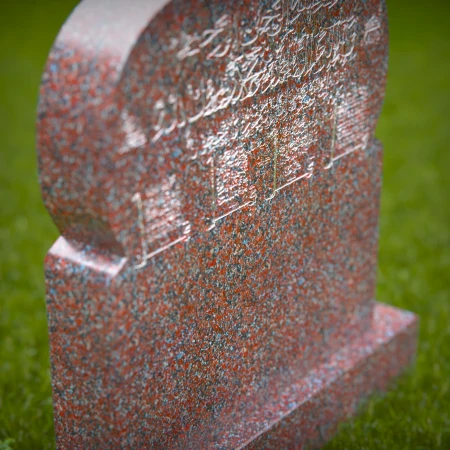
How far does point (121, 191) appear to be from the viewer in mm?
1872

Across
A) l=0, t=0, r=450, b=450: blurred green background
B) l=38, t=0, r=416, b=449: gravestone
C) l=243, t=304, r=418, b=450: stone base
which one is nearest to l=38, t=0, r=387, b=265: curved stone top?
l=38, t=0, r=416, b=449: gravestone

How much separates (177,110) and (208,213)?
0.39 m

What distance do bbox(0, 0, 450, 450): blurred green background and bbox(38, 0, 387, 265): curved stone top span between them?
118 cm

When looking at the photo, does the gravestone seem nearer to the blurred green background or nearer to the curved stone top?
the curved stone top

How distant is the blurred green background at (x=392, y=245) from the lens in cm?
308

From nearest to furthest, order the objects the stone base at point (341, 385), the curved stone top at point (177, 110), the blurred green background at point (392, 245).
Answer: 1. the curved stone top at point (177, 110)
2. the stone base at point (341, 385)
3. the blurred green background at point (392, 245)

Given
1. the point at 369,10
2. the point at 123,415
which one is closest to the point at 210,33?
the point at 369,10

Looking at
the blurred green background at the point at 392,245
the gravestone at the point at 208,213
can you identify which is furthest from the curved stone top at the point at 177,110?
the blurred green background at the point at 392,245

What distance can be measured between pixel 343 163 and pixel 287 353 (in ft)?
2.73

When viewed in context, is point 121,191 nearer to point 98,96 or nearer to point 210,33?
point 98,96

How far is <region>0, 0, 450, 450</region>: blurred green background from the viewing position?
10.1 feet

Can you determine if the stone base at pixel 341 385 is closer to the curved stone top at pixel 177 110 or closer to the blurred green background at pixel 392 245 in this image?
the blurred green background at pixel 392 245

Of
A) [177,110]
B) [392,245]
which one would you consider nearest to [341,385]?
[177,110]

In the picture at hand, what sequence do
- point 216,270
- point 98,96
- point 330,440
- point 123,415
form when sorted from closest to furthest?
point 98,96 → point 123,415 → point 216,270 → point 330,440
